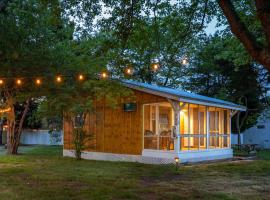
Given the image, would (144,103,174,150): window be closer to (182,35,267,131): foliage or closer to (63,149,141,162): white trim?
(63,149,141,162): white trim

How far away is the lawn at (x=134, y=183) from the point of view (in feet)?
27.2

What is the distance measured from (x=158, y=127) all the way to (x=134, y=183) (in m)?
7.08

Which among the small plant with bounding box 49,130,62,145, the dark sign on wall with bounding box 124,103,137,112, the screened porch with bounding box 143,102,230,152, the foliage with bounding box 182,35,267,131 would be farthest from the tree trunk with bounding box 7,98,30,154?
the foliage with bounding box 182,35,267,131

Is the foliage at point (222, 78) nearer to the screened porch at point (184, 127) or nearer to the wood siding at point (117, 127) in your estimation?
the screened porch at point (184, 127)

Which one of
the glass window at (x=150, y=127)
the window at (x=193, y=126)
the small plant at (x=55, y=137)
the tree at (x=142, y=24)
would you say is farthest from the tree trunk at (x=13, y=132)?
the tree at (x=142, y=24)

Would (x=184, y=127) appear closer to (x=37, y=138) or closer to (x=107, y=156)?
(x=107, y=156)

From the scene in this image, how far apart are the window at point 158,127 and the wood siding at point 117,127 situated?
0.33m

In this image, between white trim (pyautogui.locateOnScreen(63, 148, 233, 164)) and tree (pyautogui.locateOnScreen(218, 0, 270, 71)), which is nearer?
tree (pyautogui.locateOnScreen(218, 0, 270, 71))

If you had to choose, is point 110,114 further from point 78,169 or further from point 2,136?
point 2,136

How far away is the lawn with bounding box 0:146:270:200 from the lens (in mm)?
8277

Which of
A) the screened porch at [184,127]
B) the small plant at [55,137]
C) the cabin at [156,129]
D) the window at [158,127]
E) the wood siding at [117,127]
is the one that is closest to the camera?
the cabin at [156,129]

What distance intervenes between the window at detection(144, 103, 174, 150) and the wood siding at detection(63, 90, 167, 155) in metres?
0.33

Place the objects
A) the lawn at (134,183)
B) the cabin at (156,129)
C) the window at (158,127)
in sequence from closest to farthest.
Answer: the lawn at (134,183) < the cabin at (156,129) < the window at (158,127)

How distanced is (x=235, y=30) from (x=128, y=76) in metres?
5.53
